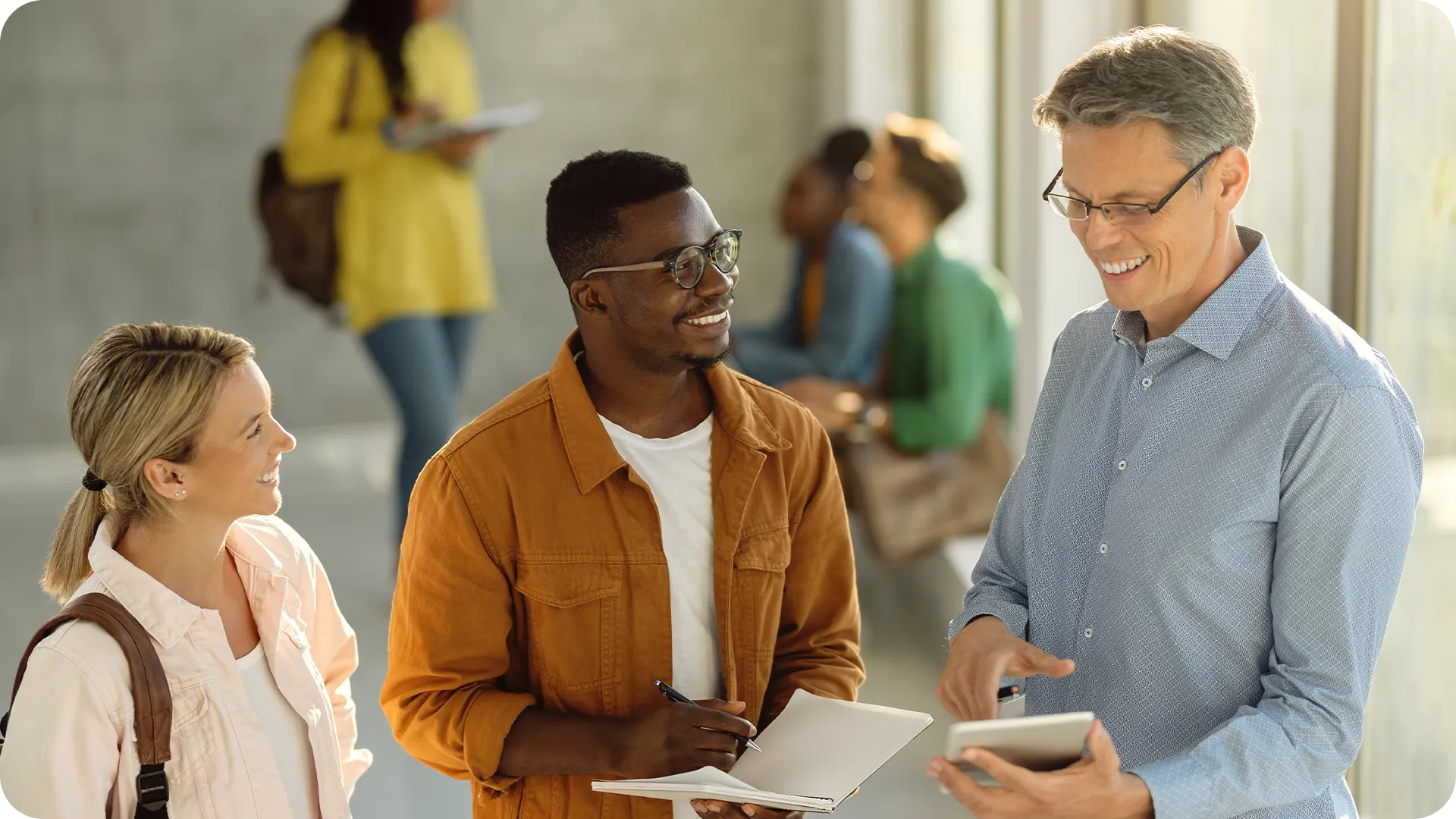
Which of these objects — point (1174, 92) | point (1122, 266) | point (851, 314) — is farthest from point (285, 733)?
point (851, 314)

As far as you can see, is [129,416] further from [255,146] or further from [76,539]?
[255,146]

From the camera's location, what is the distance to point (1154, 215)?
1.60m

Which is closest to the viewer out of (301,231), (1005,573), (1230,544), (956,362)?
(1230,544)

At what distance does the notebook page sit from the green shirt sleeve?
9.21 ft

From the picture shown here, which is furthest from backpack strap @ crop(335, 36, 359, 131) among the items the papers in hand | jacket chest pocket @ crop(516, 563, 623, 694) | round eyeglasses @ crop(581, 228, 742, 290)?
jacket chest pocket @ crop(516, 563, 623, 694)

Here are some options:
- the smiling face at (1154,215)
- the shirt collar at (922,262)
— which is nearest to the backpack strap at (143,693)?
the smiling face at (1154,215)

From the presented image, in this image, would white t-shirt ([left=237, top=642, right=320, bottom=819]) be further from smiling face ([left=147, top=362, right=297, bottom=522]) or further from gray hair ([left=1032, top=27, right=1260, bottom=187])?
gray hair ([left=1032, top=27, right=1260, bottom=187])

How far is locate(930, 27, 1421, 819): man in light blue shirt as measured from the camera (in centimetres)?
149

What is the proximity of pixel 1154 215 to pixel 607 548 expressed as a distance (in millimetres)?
801

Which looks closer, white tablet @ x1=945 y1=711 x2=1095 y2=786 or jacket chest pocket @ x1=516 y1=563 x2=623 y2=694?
white tablet @ x1=945 y1=711 x2=1095 y2=786

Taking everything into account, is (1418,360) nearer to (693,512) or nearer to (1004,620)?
(1004,620)

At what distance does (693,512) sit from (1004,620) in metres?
0.44

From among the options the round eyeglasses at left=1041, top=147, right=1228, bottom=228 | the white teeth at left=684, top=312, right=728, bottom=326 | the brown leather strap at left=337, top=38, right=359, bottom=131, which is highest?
the brown leather strap at left=337, top=38, right=359, bottom=131

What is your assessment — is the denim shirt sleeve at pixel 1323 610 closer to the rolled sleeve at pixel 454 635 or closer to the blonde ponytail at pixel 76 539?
the rolled sleeve at pixel 454 635
